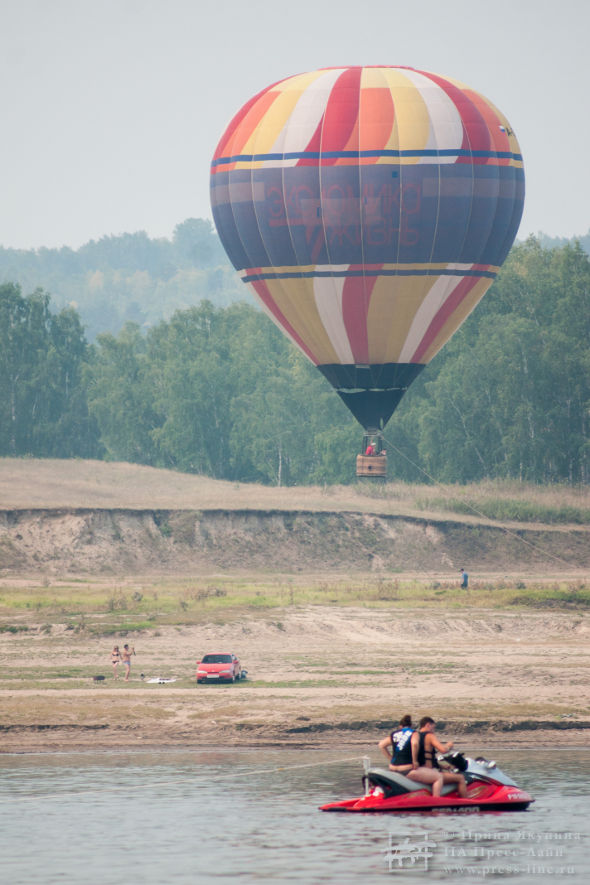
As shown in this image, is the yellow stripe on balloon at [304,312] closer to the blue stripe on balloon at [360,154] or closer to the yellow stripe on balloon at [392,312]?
the yellow stripe on balloon at [392,312]

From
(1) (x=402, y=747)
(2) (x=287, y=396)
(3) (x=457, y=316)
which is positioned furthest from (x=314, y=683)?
(2) (x=287, y=396)

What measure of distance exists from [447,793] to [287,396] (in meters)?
96.6

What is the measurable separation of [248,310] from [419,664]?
326ft

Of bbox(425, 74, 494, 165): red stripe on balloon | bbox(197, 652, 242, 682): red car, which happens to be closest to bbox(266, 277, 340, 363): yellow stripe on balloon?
bbox(425, 74, 494, 165): red stripe on balloon

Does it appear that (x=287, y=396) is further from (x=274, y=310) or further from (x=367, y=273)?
(x=367, y=273)

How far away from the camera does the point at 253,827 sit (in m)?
34.7

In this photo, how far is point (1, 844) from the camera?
33219 millimetres

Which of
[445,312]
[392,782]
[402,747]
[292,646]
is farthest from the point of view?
[445,312]

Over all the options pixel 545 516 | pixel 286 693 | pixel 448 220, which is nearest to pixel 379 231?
pixel 448 220

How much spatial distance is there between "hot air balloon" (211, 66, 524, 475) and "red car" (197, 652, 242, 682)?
57.2ft

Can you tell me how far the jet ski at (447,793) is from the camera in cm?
3378

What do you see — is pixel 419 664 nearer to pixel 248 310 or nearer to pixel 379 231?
pixel 379 231

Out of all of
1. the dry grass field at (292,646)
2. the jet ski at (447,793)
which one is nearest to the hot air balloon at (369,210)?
the dry grass field at (292,646)

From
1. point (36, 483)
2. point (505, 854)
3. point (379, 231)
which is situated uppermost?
point (379, 231)
